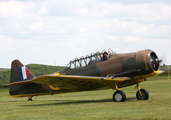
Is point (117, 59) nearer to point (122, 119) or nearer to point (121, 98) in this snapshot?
point (121, 98)

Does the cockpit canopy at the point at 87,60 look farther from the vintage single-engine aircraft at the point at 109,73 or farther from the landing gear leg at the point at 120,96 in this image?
the landing gear leg at the point at 120,96

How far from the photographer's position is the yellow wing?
10.8 metres

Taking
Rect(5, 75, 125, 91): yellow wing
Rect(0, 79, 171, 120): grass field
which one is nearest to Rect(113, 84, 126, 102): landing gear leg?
Rect(0, 79, 171, 120): grass field

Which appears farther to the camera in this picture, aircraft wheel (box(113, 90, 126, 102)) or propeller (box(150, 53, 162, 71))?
propeller (box(150, 53, 162, 71))

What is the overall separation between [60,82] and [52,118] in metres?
4.25

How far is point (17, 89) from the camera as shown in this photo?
15523 millimetres

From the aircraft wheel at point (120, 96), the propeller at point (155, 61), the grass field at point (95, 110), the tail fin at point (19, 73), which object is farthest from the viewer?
the tail fin at point (19, 73)

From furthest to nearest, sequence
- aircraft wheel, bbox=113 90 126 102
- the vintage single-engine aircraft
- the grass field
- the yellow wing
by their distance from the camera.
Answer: aircraft wheel, bbox=113 90 126 102, the vintage single-engine aircraft, the yellow wing, the grass field

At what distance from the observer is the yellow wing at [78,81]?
35.4 feet

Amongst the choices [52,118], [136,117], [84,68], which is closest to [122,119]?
[136,117]

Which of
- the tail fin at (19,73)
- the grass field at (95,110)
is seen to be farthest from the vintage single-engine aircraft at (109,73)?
the tail fin at (19,73)

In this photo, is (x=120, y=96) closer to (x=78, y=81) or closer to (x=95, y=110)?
(x=78, y=81)

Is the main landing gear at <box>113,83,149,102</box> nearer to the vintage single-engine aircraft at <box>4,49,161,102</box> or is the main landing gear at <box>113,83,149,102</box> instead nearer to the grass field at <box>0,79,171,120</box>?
the vintage single-engine aircraft at <box>4,49,161,102</box>

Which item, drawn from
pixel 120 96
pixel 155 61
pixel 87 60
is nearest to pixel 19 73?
pixel 87 60
